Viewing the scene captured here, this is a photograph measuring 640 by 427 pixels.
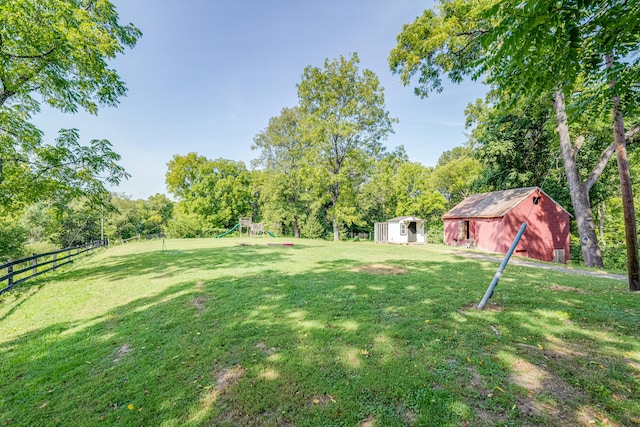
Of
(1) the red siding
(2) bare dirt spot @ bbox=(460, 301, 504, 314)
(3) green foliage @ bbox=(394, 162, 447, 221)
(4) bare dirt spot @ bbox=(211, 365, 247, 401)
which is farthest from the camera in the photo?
(3) green foliage @ bbox=(394, 162, 447, 221)

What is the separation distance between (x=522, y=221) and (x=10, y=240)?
38.0 meters

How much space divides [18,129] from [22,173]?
138 cm

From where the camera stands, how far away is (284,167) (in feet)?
102

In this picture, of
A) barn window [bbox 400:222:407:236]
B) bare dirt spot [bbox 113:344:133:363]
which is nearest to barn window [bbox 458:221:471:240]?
barn window [bbox 400:222:407:236]

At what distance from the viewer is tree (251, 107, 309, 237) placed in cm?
2845

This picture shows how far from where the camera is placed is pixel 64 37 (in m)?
6.88

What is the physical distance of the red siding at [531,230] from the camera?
51.8 feet

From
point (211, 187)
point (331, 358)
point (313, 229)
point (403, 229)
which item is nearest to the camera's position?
point (331, 358)

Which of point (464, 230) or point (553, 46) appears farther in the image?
point (464, 230)

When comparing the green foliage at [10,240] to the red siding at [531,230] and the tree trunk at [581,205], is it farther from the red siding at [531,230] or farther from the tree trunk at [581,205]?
the tree trunk at [581,205]

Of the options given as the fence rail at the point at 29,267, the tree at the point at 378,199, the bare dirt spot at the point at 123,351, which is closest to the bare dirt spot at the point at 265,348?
the bare dirt spot at the point at 123,351

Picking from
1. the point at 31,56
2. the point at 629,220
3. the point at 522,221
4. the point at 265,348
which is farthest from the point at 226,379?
the point at 522,221

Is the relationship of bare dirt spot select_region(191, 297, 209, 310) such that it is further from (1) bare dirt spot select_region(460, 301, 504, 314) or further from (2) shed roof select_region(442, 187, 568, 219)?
(2) shed roof select_region(442, 187, 568, 219)

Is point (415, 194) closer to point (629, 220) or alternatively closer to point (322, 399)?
point (629, 220)
